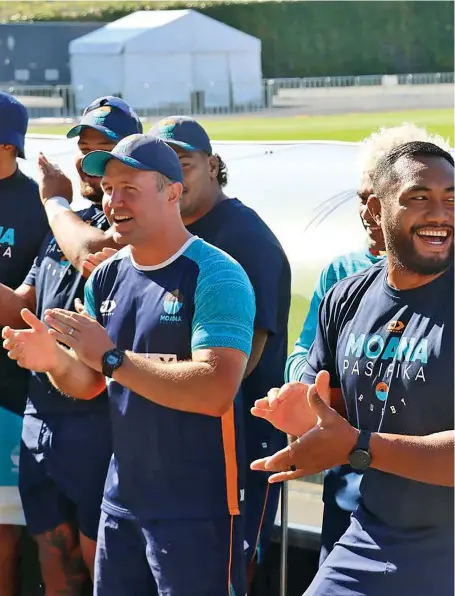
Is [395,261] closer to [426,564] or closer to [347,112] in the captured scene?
[426,564]

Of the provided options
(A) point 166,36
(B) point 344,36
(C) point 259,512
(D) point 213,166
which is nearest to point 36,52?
(A) point 166,36

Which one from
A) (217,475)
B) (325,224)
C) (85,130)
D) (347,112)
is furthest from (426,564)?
(347,112)

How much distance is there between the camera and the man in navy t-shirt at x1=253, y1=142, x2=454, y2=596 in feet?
7.47

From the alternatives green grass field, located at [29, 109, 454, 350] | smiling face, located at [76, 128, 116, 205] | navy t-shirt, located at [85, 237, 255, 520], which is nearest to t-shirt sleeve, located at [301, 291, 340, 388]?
navy t-shirt, located at [85, 237, 255, 520]

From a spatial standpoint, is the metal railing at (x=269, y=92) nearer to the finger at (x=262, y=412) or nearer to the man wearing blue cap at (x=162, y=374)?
the man wearing blue cap at (x=162, y=374)

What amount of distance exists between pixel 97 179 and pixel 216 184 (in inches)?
16.2

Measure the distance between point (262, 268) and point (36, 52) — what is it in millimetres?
26307

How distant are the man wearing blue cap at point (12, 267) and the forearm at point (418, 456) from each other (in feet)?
6.24

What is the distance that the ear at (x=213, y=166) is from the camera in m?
3.52

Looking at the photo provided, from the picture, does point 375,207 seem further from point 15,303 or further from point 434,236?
point 15,303

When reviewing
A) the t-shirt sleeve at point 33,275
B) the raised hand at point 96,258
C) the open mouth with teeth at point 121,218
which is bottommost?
the t-shirt sleeve at point 33,275

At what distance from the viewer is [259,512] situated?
338 cm

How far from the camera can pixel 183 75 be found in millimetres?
29750

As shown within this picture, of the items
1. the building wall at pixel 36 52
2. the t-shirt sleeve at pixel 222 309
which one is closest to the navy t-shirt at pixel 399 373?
the t-shirt sleeve at pixel 222 309
